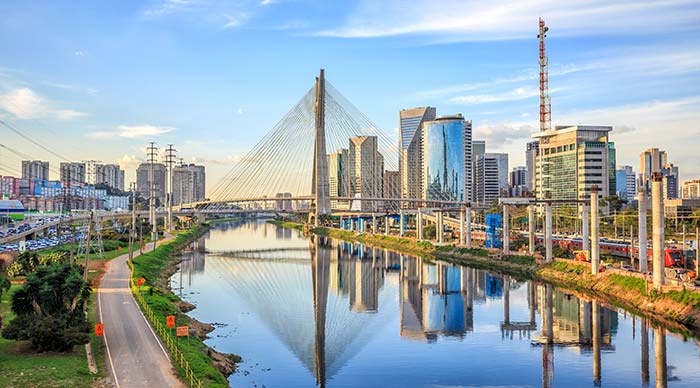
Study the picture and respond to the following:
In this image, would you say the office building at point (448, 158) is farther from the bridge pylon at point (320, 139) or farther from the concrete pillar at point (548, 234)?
the concrete pillar at point (548, 234)

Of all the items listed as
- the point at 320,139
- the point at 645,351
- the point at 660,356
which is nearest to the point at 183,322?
the point at 645,351

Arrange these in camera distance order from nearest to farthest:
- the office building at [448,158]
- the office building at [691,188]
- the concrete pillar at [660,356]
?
1. the concrete pillar at [660,356]
2. the office building at [691,188]
3. the office building at [448,158]

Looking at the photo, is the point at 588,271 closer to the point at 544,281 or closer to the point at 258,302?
the point at 544,281

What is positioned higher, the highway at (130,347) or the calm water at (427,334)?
the highway at (130,347)

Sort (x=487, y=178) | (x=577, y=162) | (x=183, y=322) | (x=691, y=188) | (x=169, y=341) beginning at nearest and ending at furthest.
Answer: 1. (x=169, y=341)
2. (x=183, y=322)
3. (x=577, y=162)
4. (x=691, y=188)
5. (x=487, y=178)

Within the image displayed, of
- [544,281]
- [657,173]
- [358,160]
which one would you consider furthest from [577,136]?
[358,160]

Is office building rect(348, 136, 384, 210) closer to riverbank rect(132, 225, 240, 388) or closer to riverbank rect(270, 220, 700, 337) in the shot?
riverbank rect(270, 220, 700, 337)

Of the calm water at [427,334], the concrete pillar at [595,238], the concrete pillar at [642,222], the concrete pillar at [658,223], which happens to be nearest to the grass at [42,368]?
the calm water at [427,334]

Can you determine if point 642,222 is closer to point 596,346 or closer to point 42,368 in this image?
point 596,346
